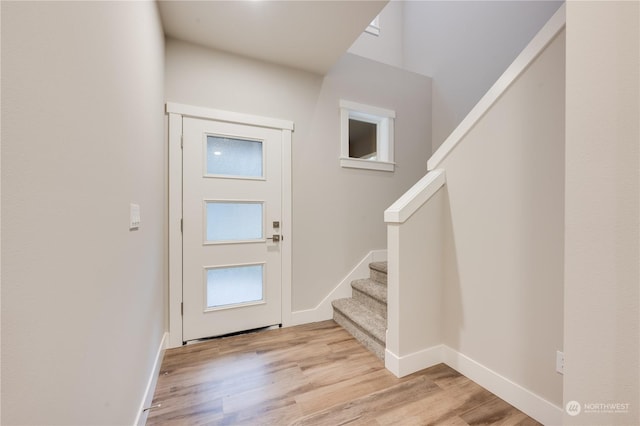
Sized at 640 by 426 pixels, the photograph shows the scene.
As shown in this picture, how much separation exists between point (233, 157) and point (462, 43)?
9.91ft

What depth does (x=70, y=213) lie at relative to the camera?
704mm

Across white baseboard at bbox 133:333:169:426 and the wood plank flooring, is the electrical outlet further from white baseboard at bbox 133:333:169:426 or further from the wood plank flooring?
white baseboard at bbox 133:333:169:426

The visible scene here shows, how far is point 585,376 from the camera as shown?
32.3 inches

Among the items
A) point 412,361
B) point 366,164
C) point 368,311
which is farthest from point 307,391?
point 366,164

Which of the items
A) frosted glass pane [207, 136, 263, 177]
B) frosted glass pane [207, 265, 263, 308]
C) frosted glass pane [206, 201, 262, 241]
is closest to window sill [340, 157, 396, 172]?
frosted glass pane [207, 136, 263, 177]

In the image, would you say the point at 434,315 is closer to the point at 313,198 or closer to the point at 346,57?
the point at 313,198

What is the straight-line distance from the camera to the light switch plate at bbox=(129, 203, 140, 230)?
1244 millimetres

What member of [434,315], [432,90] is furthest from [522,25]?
[434,315]

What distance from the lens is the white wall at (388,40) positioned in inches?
143

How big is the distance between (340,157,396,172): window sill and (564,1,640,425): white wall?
2.04m

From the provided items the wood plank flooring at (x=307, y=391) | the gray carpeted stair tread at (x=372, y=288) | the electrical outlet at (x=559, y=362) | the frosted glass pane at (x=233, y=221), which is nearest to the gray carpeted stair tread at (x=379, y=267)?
the gray carpeted stair tread at (x=372, y=288)

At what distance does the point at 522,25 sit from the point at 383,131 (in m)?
1.62

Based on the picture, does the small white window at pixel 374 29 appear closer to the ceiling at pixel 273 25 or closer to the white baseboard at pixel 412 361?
the ceiling at pixel 273 25

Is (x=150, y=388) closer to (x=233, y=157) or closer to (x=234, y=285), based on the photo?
(x=234, y=285)
